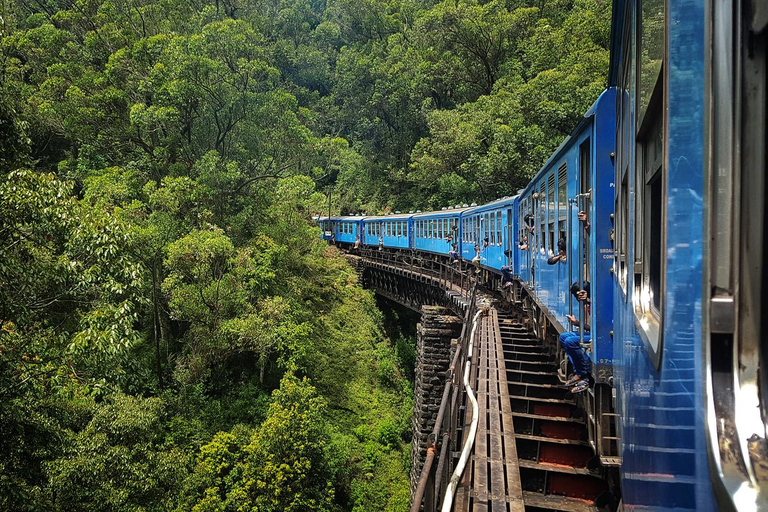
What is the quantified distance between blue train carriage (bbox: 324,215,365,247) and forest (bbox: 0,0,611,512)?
13.1 ft

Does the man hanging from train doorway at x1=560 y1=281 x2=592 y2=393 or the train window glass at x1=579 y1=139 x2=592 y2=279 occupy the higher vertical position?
the train window glass at x1=579 y1=139 x2=592 y2=279

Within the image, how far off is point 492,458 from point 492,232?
402 inches

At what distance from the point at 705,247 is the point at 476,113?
1216 inches

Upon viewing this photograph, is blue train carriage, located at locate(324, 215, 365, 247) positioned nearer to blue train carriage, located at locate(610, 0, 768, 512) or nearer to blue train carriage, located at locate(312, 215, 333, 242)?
blue train carriage, located at locate(312, 215, 333, 242)

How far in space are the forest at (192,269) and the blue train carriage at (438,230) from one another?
159 inches

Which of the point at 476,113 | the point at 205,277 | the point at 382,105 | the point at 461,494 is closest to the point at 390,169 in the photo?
the point at 382,105

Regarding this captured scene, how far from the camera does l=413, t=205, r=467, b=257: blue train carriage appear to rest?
1959cm

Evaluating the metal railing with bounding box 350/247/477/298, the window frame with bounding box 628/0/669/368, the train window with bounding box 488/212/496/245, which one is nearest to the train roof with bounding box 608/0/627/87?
the window frame with bounding box 628/0/669/368

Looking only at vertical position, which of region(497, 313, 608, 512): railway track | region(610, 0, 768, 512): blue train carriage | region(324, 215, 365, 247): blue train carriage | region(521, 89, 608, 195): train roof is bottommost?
region(497, 313, 608, 512): railway track

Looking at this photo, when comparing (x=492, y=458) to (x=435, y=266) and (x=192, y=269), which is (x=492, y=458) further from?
(x=435, y=266)

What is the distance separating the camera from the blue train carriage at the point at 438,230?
64.3 ft

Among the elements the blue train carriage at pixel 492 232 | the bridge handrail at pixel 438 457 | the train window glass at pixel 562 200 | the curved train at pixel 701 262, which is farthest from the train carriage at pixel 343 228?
the curved train at pixel 701 262

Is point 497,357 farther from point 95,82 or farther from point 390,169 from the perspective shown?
point 390,169

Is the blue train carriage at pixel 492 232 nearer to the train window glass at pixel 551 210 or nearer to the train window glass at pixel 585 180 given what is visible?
the train window glass at pixel 551 210
